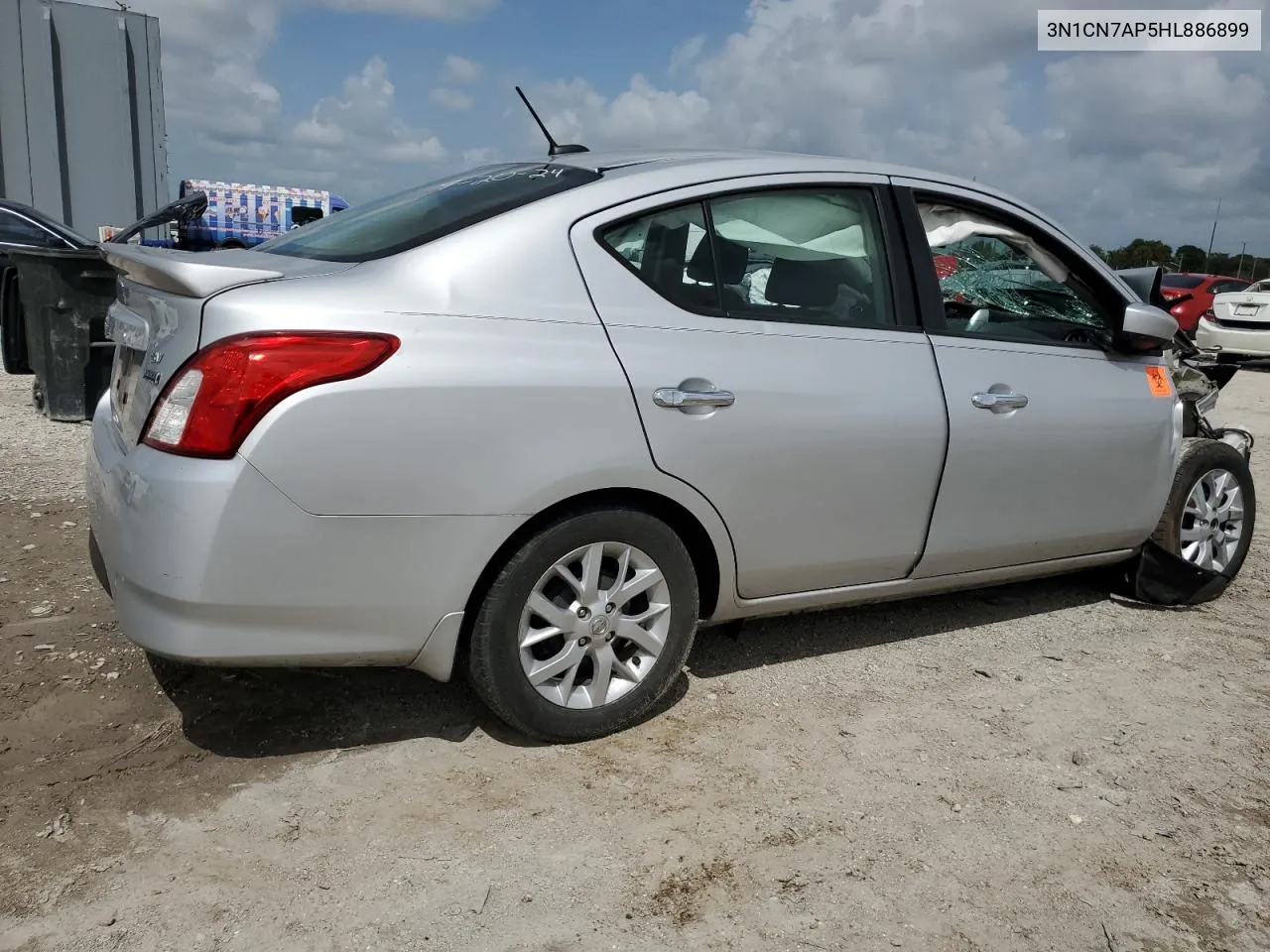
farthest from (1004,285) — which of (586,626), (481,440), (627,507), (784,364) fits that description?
(481,440)

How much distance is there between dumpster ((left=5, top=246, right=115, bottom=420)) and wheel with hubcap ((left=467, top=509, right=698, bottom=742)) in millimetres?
5093

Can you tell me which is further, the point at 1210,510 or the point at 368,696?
the point at 1210,510

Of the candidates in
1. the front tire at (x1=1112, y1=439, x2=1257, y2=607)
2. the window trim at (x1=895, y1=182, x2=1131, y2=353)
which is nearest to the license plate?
the window trim at (x1=895, y1=182, x2=1131, y2=353)

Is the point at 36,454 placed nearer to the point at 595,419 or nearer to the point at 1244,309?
the point at 595,419

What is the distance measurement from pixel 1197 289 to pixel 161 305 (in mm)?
19213

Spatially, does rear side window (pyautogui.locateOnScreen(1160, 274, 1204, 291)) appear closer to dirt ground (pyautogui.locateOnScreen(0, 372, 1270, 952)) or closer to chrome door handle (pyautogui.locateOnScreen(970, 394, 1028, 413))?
dirt ground (pyautogui.locateOnScreen(0, 372, 1270, 952))

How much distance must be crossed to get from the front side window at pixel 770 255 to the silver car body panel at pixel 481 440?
0.07 metres

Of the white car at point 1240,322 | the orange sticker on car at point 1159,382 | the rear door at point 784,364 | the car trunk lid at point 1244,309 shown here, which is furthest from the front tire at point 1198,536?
the car trunk lid at point 1244,309

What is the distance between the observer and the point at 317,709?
10.3ft

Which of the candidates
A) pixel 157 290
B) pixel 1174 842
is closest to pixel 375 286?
pixel 157 290

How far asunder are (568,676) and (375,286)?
1.15 meters

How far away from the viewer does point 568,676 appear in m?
2.88

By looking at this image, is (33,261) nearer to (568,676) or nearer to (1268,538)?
(568,676)

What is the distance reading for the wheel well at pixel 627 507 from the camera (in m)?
2.72
